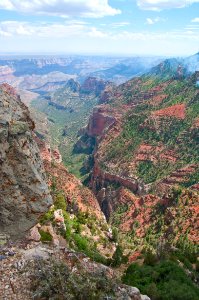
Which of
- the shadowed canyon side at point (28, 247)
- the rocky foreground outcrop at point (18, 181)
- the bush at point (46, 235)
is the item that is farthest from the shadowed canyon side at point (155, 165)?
the rocky foreground outcrop at point (18, 181)

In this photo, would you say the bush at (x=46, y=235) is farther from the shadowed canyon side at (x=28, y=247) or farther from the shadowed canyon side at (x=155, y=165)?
the shadowed canyon side at (x=155, y=165)

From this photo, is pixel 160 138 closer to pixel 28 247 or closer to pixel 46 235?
pixel 46 235

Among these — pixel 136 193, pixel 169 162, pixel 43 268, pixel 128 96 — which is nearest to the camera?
pixel 43 268

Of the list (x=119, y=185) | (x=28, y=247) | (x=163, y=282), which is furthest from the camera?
(x=119, y=185)

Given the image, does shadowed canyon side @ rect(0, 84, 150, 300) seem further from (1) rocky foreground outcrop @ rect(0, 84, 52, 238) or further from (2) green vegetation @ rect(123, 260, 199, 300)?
(2) green vegetation @ rect(123, 260, 199, 300)

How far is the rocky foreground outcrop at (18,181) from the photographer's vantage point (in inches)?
739

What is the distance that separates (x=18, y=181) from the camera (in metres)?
19.1

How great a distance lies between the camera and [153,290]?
78.6 feet

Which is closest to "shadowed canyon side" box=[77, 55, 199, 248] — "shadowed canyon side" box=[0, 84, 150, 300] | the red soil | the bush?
the red soil

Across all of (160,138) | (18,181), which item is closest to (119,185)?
(160,138)

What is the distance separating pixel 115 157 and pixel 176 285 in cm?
9322

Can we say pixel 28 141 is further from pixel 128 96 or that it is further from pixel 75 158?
pixel 128 96

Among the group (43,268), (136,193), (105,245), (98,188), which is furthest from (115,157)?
(43,268)

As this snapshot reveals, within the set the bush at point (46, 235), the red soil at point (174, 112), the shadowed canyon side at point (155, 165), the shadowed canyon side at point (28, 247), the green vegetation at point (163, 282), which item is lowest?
the shadowed canyon side at point (155, 165)
